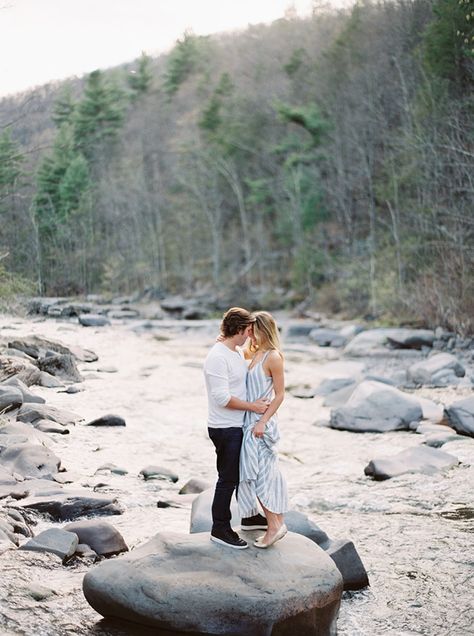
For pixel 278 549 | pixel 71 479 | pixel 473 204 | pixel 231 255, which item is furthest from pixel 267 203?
pixel 278 549

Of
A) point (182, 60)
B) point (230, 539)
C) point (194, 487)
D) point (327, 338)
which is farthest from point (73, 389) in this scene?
point (182, 60)

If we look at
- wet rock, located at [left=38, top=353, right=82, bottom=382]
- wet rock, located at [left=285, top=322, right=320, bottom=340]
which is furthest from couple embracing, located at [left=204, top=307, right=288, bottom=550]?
wet rock, located at [left=285, top=322, right=320, bottom=340]

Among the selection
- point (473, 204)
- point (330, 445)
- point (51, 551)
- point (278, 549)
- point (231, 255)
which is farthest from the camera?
point (231, 255)

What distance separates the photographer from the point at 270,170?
39.5m

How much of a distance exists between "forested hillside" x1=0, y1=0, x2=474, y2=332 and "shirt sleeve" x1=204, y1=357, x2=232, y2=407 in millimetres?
7409

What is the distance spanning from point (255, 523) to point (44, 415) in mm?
6156

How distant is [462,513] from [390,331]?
1398 centimetres

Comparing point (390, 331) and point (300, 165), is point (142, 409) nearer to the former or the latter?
point (390, 331)

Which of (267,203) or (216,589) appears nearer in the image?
(216,589)

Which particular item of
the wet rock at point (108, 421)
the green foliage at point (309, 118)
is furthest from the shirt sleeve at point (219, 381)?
the green foliage at point (309, 118)

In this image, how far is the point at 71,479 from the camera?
307 inches

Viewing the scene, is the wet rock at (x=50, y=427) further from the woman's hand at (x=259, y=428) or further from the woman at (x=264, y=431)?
the woman's hand at (x=259, y=428)

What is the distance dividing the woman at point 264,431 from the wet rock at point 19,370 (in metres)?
8.17

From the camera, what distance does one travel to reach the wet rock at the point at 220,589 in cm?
426
